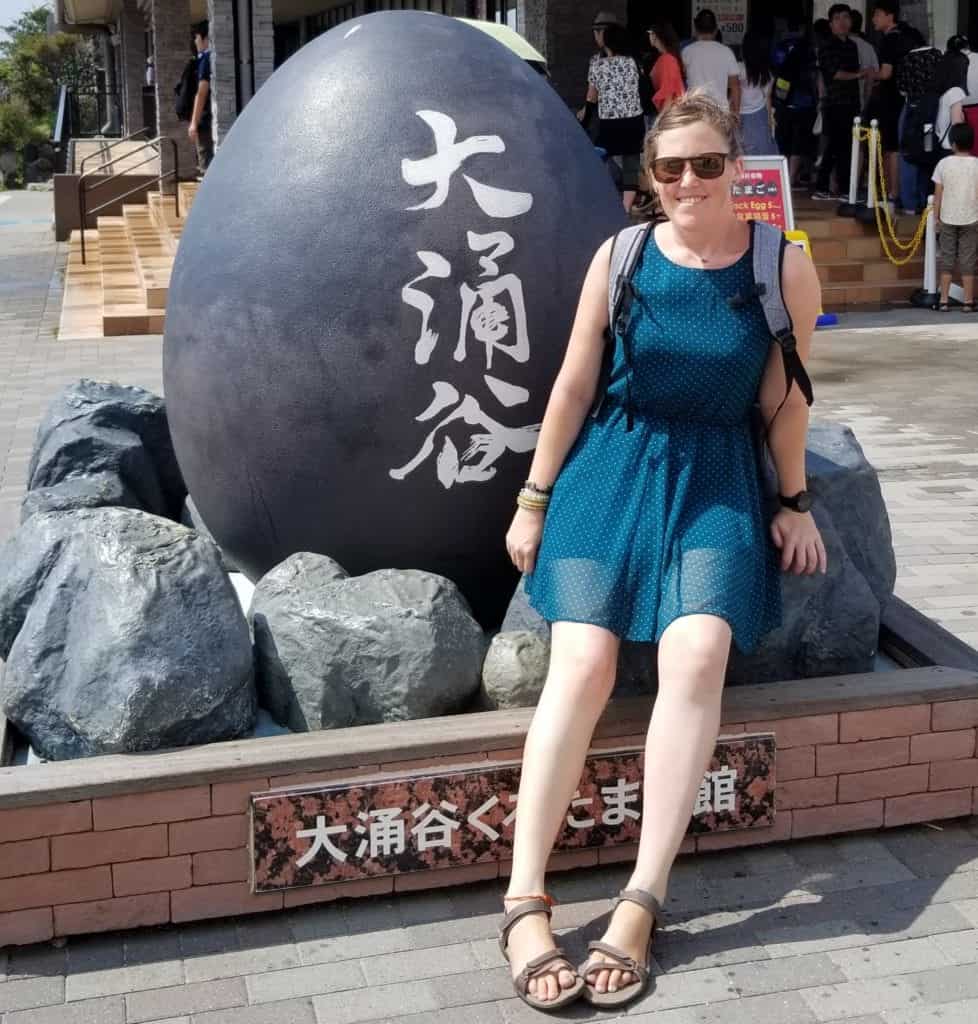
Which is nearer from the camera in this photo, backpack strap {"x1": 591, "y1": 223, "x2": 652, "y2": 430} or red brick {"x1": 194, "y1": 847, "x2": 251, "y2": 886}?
red brick {"x1": 194, "y1": 847, "x2": 251, "y2": 886}

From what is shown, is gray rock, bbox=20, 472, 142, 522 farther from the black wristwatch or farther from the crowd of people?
the crowd of people

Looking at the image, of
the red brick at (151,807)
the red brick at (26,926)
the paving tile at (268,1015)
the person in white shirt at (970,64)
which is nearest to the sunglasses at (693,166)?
the red brick at (151,807)

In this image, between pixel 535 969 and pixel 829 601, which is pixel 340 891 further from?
pixel 829 601

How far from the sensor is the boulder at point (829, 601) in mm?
3668

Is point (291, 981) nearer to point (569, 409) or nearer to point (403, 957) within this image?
point (403, 957)

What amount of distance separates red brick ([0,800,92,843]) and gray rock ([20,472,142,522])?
138 centimetres

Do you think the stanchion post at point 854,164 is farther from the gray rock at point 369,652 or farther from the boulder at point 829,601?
the gray rock at point 369,652

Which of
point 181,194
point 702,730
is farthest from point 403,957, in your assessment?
point 181,194

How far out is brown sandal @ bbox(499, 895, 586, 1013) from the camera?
9.36 feet

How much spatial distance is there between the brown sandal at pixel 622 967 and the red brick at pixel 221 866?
0.75 m

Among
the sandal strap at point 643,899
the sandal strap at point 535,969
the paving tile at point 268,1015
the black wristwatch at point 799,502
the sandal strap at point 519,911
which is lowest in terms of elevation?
the paving tile at point 268,1015

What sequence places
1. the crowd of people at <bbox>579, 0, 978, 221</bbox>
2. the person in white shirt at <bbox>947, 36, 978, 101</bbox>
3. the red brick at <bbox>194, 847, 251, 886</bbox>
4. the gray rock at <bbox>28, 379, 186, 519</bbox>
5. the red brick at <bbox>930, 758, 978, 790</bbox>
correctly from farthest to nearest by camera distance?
the person in white shirt at <bbox>947, 36, 978, 101</bbox>
the crowd of people at <bbox>579, 0, 978, 221</bbox>
the gray rock at <bbox>28, 379, 186, 519</bbox>
the red brick at <bbox>930, 758, 978, 790</bbox>
the red brick at <bbox>194, 847, 251, 886</bbox>

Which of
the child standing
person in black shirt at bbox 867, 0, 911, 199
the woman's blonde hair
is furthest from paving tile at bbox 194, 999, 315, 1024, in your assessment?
person in black shirt at bbox 867, 0, 911, 199

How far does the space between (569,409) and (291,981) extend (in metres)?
1.37
